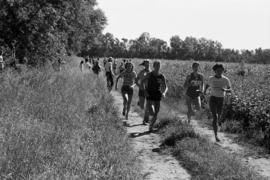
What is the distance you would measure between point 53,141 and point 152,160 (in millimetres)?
2314

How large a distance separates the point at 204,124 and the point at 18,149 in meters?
7.88

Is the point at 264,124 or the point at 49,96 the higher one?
the point at 49,96

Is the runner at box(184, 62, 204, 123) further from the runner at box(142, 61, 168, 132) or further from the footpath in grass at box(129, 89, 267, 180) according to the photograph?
the footpath in grass at box(129, 89, 267, 180)

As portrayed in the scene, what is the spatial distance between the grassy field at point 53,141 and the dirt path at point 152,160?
39 centimetres

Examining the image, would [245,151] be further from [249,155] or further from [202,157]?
[202,157]

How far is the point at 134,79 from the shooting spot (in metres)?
11.1

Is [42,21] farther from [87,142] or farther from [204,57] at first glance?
[204,57]

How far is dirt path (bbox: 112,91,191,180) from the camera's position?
5980 mm

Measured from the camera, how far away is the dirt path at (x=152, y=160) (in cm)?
598

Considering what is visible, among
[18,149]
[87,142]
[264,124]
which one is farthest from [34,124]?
[264,124]

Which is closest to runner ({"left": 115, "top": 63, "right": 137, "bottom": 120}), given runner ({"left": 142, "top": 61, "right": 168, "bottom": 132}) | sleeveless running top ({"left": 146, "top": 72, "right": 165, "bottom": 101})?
runner ({"left": 142, "top": 61, "right": 168, "bottom": 132})

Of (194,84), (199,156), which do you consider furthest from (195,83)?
(199,156)

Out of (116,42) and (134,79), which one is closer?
(134,79)

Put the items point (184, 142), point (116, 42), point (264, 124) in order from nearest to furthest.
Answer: point (184, 142) < point (264, 124) < point (116, 42)
